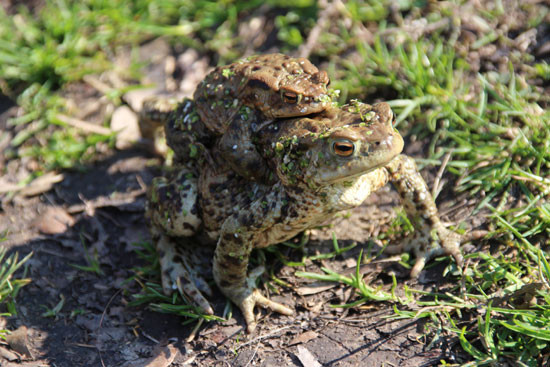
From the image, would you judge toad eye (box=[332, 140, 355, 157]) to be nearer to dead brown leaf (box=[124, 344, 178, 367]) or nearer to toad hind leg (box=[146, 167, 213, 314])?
toad hind leg (box=[146, 167, 213, 314])

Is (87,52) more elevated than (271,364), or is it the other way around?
(87,52)

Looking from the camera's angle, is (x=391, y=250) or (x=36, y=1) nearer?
(x=391, y=250)

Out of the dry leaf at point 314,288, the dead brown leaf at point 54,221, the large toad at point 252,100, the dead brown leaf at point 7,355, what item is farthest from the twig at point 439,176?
the dead brown leaf at point 7,355

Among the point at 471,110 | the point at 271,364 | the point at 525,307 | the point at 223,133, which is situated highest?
the point at 223,133

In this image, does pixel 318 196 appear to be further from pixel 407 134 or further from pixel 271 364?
pixel 407 134

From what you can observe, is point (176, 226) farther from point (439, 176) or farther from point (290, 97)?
point (439, 176)

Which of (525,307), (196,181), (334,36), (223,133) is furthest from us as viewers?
(334,36)

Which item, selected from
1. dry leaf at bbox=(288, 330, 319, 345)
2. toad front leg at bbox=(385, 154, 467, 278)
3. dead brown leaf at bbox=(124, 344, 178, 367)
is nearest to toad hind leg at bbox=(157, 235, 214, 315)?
dead brown leaf at bbox=(124, 344, 178, 367)

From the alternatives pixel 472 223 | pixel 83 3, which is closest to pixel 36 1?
pixel 83 3

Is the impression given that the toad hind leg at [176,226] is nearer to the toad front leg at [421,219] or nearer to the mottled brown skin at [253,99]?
the mottled brown skin at [253,99]
